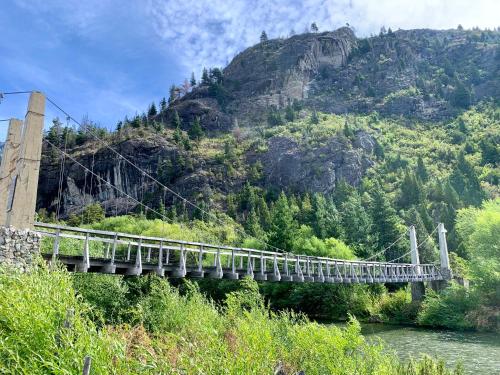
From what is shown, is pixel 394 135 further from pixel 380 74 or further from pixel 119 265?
pixel 119 265

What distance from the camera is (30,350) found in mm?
6660

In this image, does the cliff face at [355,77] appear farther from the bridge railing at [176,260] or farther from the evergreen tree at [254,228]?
the bridge railing at [176,260]

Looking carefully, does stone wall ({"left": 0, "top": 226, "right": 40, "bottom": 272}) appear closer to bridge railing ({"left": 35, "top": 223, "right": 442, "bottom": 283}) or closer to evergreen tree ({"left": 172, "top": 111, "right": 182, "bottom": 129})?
bridge railing ({"left": 35, "top": 223, "right": 442, "bottom": 283})

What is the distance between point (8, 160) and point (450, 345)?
63.9 ft

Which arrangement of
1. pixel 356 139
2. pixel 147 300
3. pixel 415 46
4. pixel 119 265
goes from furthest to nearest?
pixel 415 46 → pixel 356 139 → pixel 147 300 → pixel 119 265

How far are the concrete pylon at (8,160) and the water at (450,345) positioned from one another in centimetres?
1163

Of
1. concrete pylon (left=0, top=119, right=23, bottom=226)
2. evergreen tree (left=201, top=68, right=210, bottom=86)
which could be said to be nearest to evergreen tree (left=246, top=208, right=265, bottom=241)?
concrete pylon (left=0, top=119, right=23, bottom=226)

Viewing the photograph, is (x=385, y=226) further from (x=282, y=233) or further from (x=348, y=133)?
(x=348, y=133)

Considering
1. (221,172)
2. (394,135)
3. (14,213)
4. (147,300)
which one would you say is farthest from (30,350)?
(394,135)

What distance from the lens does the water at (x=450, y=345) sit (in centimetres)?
1553

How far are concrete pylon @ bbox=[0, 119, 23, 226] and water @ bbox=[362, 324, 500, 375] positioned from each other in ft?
38.2

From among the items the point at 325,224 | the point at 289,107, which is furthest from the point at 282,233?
the point at 289,107

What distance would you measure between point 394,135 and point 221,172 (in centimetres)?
3994

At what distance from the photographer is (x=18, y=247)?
35.5 ft
